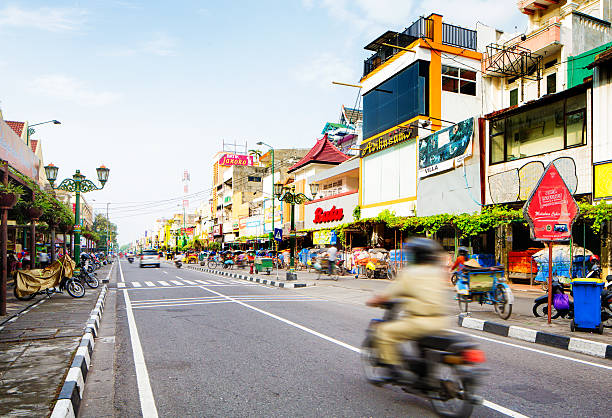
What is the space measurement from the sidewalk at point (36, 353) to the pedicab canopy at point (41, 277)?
47.5 inches

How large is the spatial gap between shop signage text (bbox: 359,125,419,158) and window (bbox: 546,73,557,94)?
6.88 m

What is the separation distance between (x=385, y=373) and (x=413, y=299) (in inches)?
36.3

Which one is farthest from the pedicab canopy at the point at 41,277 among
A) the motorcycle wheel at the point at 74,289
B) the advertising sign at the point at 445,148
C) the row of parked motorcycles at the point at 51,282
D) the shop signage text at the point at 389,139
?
the shop signage text at the point at 389,139

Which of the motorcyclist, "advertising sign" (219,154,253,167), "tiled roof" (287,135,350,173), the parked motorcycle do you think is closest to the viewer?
the parked motorcycle

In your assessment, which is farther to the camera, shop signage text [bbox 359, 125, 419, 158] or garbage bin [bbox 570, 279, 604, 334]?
shop signage text [bbox 359, 125, 419, 158]

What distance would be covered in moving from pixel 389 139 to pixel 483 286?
65.0ft

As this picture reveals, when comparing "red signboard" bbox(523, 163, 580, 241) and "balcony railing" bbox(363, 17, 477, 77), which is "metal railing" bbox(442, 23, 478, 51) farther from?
"red signboard" bbox(523, 163, 580, 241)

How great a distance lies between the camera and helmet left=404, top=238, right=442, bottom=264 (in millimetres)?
4625

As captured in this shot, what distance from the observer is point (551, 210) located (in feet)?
31.3

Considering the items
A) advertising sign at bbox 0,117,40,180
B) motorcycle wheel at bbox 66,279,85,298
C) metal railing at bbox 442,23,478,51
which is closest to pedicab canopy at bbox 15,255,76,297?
motorcycle wheel at bbox 66,279,85,298

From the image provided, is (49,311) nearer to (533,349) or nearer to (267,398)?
(267,398)

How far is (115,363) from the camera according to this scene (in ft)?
22.3

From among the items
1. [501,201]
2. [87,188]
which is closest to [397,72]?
[501,201]

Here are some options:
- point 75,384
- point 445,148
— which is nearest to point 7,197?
point 75,384
